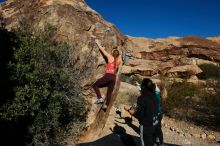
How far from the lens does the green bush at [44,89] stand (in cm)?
884

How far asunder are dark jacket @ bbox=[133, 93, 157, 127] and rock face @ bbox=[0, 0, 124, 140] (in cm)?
359

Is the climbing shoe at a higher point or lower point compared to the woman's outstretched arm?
lower

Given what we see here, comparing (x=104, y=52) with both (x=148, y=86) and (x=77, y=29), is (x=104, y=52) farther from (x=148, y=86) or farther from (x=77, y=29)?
(x=148, y=86)

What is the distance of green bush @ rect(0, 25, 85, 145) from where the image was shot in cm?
884

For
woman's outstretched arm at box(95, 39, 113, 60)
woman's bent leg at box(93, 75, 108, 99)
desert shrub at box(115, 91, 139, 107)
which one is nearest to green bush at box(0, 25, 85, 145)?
woman's bent leg at box(93, 75, 108, 99)

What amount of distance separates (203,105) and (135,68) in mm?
15878

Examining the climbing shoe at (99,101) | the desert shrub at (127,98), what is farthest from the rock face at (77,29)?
the desert shrub at (127,98)

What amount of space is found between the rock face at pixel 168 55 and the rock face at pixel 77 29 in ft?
67.8

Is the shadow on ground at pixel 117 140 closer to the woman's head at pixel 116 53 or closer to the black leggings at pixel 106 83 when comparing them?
the black leggings at pixel 106 83

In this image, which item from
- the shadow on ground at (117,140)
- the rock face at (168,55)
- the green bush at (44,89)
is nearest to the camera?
the green bush at (44,89)

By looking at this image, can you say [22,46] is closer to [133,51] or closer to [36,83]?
[36,83]

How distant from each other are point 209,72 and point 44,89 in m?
25.9

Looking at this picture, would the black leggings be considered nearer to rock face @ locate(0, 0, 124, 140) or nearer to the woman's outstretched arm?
the woman's outstretched arm

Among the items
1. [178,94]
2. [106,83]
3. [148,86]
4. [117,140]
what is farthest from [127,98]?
[148,86]
